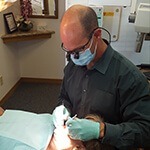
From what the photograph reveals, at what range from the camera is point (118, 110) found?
124 cm

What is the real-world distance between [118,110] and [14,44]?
8.23 feet

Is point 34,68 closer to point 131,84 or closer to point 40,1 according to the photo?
point 40,1

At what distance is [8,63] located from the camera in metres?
3.17

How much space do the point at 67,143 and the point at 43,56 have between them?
8.10ft

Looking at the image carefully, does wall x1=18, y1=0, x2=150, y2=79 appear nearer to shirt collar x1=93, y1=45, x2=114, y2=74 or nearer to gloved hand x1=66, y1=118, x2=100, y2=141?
shirt collar x1=93, y1=45, x2=114, y2=74

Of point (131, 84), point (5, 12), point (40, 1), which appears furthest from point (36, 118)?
point (40, 1)

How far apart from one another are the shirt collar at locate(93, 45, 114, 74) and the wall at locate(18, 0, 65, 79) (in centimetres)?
221

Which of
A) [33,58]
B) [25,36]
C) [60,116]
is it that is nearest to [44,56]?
[33,58]

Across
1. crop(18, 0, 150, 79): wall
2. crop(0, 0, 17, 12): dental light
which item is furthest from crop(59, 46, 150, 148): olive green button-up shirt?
crop(18, 0, 150, 79): wall

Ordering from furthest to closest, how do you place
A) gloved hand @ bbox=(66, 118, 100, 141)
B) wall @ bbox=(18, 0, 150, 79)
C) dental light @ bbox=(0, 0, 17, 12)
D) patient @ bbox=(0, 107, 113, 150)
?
1. wall @ bbox=(18, 0, 150, 79)
2. dental light @ bbox=(0, 0, 17, 12)
3. patient @ bbox=(0, 107, 113, 150)
4. gloved hand @ bbox=(66, 118, 100, 141)

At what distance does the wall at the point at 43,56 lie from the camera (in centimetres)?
339

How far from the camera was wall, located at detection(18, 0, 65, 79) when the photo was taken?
3393 millimetres

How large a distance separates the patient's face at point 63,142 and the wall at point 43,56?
2.29 meters

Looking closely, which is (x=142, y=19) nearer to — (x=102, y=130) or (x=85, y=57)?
(x=85, y=57)
